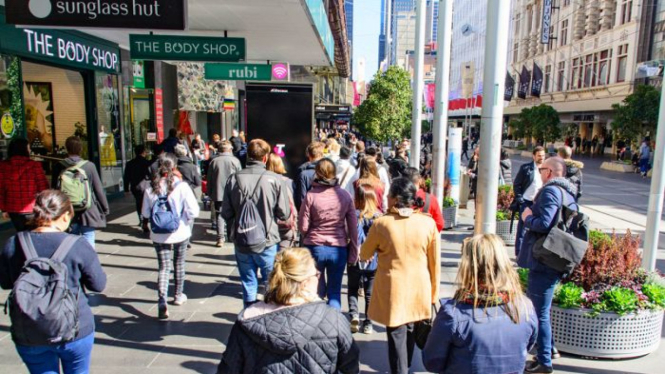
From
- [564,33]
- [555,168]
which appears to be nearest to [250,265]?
[555,168]

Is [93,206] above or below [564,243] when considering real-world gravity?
below

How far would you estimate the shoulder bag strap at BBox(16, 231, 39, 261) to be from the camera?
2879 mm

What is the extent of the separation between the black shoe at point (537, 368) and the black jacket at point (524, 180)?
147 inches

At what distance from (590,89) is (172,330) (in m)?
43.7

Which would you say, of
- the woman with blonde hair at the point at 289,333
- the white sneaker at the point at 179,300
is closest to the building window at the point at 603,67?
the white sneaker at the point at 179,300

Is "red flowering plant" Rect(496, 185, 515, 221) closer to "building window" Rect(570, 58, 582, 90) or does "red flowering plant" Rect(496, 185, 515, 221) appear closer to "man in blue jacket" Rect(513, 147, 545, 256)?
"man in blue jacket" Rect(513, 147, 545, 256)

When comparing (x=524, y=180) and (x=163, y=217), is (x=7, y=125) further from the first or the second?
(x=524, y=180)

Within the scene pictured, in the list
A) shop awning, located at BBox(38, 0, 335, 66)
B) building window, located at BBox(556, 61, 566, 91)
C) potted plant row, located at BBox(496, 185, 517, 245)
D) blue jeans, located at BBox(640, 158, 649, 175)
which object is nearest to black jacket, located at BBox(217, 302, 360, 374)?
shop awning, located at BBox(38, 0, 335, 66)

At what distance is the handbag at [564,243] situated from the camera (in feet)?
12.8

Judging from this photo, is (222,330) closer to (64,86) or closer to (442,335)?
(442,335)

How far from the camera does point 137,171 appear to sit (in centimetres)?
860

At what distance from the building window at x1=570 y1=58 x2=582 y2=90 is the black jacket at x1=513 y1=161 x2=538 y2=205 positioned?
41.4 m

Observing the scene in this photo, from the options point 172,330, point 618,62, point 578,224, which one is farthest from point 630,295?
point 618,62

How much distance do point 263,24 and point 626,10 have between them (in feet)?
122
